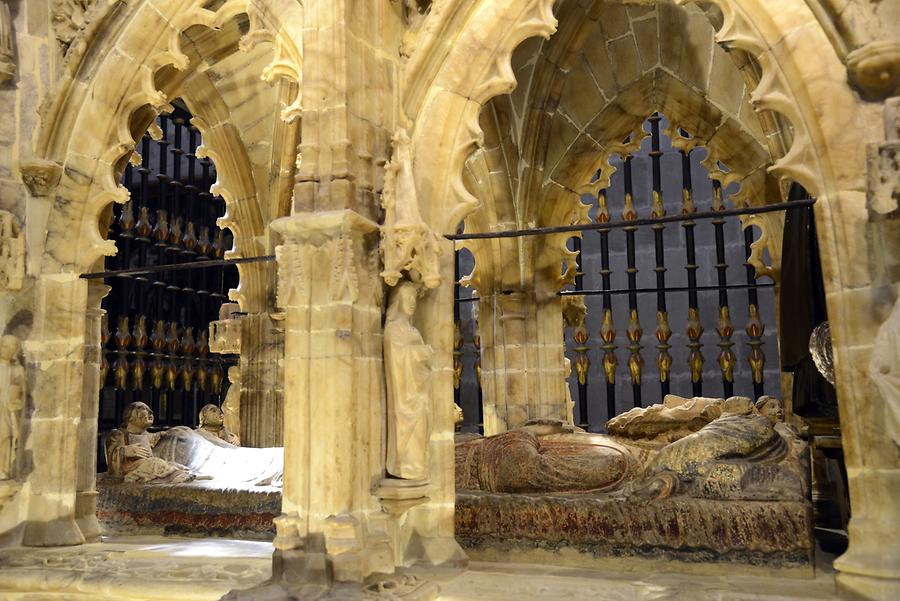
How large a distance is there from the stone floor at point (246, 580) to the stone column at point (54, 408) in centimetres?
24

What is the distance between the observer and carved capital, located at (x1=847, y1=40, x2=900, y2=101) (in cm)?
419

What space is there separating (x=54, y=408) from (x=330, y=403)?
8.17 ft

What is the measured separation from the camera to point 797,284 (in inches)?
222

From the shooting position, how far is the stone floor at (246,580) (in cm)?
449

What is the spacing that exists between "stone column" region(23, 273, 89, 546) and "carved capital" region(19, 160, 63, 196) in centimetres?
62

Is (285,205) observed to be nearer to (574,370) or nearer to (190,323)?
(190,323)

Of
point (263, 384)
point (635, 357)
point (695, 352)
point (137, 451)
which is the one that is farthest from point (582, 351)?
point (137, 451)

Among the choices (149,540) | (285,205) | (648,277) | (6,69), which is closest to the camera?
(6,69)

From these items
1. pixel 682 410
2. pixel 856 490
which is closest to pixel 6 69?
pixel 682 410

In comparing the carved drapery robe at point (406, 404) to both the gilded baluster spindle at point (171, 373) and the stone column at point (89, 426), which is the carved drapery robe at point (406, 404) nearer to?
the stone column at point (89, 426)

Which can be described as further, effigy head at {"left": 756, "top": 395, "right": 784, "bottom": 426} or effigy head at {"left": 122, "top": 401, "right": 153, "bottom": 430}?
effigy head at {"left": 122, "top": 401, "right": 153, "bottom": 430}

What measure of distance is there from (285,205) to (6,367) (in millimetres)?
3666

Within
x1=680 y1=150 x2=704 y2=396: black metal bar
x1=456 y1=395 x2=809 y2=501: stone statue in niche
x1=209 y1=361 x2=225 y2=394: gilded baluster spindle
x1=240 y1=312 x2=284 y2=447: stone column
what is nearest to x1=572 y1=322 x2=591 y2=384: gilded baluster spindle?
x1=680 y1=150 x2=704 y2=396: black metal bar

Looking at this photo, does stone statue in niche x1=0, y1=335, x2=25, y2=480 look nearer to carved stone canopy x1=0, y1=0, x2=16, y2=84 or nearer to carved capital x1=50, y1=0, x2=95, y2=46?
carved stone canopy x1=0, y1=0, x2=16, y2=84
